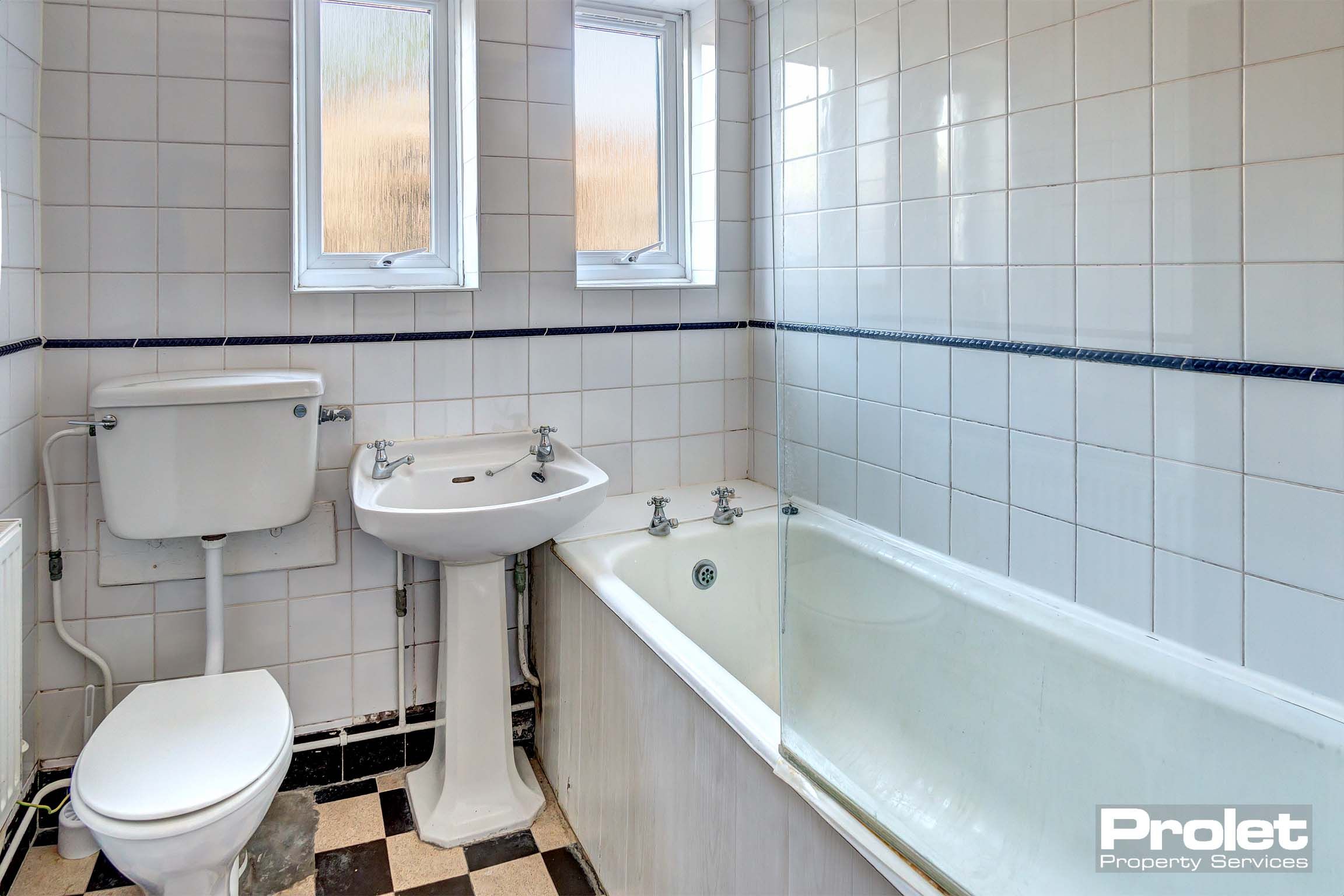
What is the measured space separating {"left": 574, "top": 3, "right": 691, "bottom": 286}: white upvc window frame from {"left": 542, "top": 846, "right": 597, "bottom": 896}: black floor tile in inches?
58.8

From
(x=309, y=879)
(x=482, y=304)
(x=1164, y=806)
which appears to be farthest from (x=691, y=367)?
(x=1164, y=806)

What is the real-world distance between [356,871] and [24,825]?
0.72 meters

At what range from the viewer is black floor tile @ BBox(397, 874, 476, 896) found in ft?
5.80

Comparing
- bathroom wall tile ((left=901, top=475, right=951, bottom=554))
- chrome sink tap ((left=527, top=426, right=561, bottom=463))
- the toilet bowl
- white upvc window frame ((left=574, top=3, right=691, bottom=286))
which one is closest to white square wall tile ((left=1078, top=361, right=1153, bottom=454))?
bathroom wall tile ((left=901, top=475, right=951, bottom=554))

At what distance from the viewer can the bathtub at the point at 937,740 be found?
991 mm

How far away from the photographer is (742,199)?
8.47ft

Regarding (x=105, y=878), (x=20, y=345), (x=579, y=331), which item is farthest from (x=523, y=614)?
(x=20, y=345)

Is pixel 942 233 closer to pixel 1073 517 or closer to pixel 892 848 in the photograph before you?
pixel 1073 517

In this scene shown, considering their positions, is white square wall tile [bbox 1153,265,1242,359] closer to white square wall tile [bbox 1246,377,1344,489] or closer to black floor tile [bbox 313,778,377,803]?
white square wall tile [bbox 1246,377,1344,489]

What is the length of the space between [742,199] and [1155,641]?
1.82 meters

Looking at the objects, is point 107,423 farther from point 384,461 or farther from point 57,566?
point 384,461

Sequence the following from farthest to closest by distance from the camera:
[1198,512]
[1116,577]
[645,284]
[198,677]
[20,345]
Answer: [645,284], [198,677], [20,345], [1116,577], [1198,512]

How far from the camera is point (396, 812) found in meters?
2.04

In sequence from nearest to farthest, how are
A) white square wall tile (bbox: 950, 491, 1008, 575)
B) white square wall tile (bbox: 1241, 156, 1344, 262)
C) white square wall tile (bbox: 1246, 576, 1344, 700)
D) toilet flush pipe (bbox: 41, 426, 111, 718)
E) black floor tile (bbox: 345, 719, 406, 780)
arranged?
white square wall tile (bbox: 1241, 156, 1344, 262)
white square wall tile (bbox: 1246, 576, 1344, 700)
white square wall tile (bbox: 950, 491, 1008, 575)
toilet flush pipe (bbox: 41, 426, 111, 718)
black floor tile (bbox: 345, 719, 406, 780)
